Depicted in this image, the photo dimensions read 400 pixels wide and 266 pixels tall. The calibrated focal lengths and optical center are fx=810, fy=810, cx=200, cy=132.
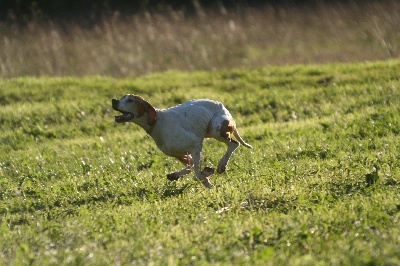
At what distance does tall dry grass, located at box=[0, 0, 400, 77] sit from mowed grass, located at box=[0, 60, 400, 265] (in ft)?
5.06

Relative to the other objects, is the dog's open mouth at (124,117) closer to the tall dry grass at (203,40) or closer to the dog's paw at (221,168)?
the dog's paw at (221,168)

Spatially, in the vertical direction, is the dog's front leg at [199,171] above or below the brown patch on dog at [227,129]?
below

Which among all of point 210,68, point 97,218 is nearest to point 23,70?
point 210,68

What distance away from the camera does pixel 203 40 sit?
747 inches

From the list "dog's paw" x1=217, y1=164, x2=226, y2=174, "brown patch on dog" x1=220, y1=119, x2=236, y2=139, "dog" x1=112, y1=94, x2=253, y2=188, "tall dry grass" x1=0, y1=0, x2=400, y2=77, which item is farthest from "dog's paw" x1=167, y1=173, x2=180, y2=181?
"tall dry grass" x1=0, y1=0, x2=400, y2=77

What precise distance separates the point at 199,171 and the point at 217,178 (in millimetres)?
488

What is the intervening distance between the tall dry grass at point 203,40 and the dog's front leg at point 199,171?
9026 mm

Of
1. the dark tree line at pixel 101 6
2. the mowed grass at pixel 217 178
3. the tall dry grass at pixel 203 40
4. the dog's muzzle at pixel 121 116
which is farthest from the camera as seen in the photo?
the dark tree line at pixel 101 6

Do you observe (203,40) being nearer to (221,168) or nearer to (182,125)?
(221,168)

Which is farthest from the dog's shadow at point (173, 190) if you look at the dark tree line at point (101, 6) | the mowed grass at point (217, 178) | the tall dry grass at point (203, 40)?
the dark tree line at point (101, 6)

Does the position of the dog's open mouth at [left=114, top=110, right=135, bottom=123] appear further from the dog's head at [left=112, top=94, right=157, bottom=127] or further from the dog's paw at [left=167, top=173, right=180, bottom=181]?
the dog's paw at [left=167, top=173, right=180, bottom=181]

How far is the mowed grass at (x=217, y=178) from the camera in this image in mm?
5922

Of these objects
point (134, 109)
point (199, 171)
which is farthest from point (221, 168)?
point (134, 109)

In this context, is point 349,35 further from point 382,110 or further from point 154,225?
point 154,225
